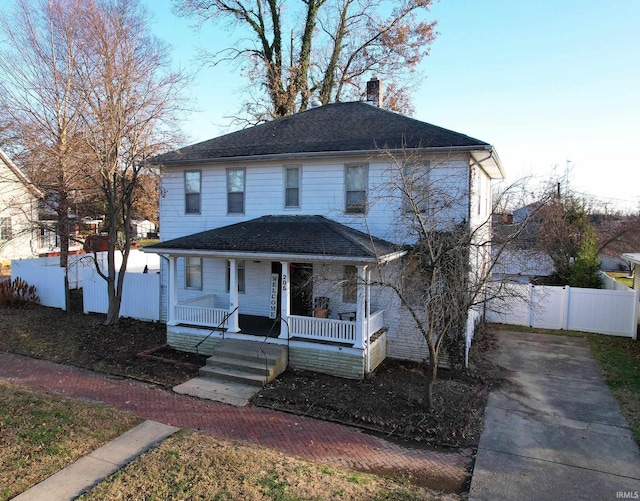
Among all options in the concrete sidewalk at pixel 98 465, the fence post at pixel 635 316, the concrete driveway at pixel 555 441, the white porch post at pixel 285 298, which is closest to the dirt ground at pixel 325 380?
the concrete driveway at pixel 555 441

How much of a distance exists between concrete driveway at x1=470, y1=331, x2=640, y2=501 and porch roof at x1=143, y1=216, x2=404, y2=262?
4.17 m

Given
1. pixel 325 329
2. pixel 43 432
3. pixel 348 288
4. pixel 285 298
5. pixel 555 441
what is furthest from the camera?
pixel 348 288

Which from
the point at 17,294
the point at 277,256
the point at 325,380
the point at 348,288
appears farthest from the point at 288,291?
the point at 17,294

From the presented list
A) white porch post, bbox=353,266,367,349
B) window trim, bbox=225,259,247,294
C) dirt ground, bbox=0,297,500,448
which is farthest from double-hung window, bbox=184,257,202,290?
white porch post, bbox=353,266,367,349

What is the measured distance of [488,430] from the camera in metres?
8.02

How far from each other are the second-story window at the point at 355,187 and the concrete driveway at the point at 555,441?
6073 millimetres

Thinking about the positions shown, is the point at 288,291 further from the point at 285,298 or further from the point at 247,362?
the point at 247,362

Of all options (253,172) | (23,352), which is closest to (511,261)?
(253,172)

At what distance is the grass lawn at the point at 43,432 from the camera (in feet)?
19.2

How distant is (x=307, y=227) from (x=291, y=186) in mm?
1819

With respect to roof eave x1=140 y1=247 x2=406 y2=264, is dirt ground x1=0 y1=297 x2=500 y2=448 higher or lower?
lower

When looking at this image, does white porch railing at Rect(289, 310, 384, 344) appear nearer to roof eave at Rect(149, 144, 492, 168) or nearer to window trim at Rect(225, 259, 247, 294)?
window trim at Rect(225, 259, 247, 294)

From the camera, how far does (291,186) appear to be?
44.2 ft

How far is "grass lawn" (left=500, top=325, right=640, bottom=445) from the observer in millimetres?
8992
